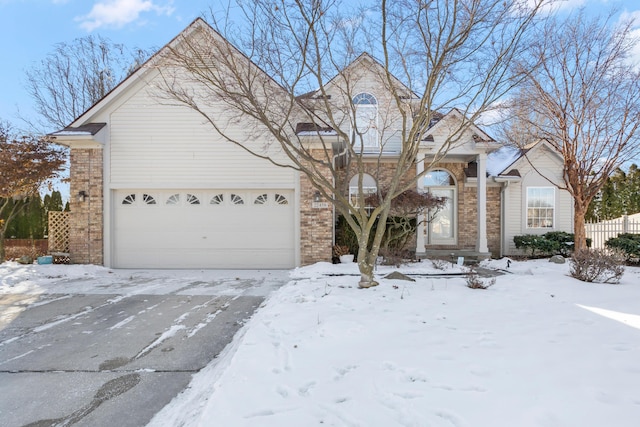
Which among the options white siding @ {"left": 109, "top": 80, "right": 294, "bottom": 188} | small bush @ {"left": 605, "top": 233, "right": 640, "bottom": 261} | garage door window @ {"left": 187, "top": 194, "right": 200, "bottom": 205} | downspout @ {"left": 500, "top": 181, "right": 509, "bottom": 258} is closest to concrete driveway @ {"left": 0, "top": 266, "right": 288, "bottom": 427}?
garage door window @ {"left": 187, "top": 194, "right": 200, "bottom": 205}

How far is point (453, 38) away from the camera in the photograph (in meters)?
5.85

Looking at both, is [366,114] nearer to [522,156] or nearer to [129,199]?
[522,156]

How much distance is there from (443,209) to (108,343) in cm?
1111

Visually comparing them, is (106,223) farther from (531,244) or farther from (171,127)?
(531,244)

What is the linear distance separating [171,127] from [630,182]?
30.3 metres

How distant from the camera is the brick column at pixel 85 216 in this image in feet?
33.1

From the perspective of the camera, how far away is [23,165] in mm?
10836

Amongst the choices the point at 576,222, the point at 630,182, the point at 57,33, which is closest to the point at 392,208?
the point at 576,222

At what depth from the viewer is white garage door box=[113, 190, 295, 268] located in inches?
404

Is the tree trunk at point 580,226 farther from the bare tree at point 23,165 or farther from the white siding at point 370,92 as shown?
the bare tree at point 23,165

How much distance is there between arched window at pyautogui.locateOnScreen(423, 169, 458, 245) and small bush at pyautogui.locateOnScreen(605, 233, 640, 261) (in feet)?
15.2

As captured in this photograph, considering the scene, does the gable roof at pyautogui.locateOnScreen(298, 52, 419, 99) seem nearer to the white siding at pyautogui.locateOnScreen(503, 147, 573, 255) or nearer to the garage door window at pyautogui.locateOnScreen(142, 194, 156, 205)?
the garage door window at pyautogui.locateOnScreen(142, 194, 156, 205)

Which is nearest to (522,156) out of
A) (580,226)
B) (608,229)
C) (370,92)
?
(580,226)

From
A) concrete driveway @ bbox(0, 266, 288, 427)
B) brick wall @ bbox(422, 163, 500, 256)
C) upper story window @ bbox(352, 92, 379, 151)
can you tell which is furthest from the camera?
brick wall @ bbox(422, 163, 500, 256)
